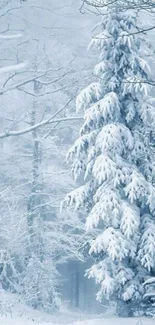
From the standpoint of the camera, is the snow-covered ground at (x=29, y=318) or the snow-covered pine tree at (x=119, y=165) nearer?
the snow-covered ground at (x=29, y=318)

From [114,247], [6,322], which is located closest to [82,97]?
[114,247]

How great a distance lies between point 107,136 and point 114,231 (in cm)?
251

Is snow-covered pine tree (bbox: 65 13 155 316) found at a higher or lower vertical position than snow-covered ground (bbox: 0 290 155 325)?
higher

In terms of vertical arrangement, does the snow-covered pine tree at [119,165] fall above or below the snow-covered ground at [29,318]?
above

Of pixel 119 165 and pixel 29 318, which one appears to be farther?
pixel 29 318

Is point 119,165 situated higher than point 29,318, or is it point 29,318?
point 119,165

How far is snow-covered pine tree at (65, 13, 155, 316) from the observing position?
12320 mm

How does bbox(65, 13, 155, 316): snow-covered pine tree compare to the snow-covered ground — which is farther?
bbox(65, 13, 155, 316): snow-covered pine tree

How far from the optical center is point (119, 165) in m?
12.7

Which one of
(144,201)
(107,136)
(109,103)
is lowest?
(144,201)

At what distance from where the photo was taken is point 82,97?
44.1ft

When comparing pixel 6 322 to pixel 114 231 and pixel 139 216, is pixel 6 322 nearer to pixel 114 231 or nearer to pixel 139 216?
pixel 114 231

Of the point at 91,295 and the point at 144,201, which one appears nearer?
the point at 144,201

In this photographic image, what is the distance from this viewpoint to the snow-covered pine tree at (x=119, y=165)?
40.4 feet
